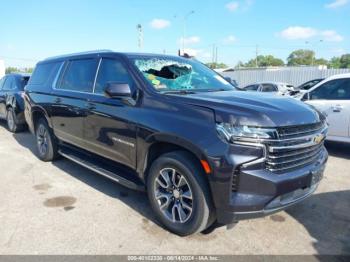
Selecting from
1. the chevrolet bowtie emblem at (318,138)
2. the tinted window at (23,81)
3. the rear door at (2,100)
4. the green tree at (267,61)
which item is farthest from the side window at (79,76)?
the green tree at (267,61)

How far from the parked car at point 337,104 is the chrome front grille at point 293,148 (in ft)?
11.2

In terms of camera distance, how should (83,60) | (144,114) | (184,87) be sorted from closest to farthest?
(144,114), (184,87), (83,60)

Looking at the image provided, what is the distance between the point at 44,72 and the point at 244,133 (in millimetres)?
4710

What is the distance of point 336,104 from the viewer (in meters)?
6.66

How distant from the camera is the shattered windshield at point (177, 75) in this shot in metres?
3.91

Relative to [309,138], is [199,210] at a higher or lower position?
lower

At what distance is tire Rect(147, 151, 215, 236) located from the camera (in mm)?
3090

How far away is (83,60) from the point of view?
16.2ft

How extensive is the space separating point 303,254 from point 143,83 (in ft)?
7.97

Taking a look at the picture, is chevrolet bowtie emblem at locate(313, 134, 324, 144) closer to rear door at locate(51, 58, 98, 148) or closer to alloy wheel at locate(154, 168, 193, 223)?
alloy wheel at locate(154, 168, 193, 223)

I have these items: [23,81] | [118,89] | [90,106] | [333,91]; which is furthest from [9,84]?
[333,91]

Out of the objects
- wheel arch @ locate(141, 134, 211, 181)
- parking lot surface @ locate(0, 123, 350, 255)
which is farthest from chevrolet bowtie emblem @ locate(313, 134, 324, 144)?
wheel arch @ locate(141, 134, 211, 181)

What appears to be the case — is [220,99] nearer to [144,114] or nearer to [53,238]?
[144,114]

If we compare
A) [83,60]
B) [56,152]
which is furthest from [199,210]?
[56,152]
